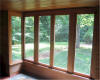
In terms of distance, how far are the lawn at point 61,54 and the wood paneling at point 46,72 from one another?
0.21 metres

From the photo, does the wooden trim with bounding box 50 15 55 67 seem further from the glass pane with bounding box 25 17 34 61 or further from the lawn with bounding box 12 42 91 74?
the glass pane with bounding box 25 17 34 61

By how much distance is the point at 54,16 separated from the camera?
11.6 feet

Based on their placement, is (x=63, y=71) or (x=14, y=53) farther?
(x=14, y=53)

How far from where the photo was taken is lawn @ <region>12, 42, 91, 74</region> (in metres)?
3.08

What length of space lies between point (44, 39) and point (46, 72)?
118 centimetres

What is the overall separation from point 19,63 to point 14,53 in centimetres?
46

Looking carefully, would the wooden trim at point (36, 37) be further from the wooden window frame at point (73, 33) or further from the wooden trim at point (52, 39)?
the wooden trim at point (52, 39)

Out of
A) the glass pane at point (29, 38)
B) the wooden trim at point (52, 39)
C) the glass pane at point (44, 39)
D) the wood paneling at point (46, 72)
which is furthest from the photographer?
the glass pane at point (29, 38)

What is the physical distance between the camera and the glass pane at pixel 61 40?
336cm

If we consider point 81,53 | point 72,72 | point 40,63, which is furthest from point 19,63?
point 81,53

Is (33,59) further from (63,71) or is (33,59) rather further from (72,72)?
(72,72)

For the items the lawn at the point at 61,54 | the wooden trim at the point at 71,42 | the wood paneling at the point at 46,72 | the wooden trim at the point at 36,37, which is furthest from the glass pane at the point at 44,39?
the wooden trim at the point at 71,42

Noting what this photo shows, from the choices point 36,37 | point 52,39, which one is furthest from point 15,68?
point 52,39

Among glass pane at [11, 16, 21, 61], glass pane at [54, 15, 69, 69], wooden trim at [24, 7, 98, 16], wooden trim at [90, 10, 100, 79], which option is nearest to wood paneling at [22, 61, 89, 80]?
glass pane at [54, 15, 69, 69]
